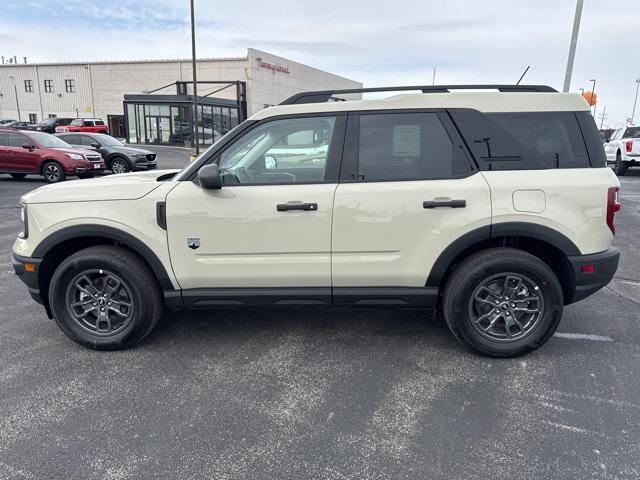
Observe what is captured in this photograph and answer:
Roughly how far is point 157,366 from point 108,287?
75 cm

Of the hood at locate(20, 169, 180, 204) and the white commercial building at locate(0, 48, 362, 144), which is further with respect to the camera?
the white commercial building at locate(0, 48, 362, 144)

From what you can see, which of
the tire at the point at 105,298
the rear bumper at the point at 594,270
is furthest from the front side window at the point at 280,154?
the rear bumper at the point at 594,270

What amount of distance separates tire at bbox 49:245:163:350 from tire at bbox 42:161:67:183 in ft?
38.7

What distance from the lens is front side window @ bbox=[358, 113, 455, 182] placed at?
3.35 meters

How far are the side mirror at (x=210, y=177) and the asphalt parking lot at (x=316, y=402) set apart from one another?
132 cm

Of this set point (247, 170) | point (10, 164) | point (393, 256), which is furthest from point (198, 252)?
point (10, 164)

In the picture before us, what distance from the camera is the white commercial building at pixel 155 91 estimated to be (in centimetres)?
3319

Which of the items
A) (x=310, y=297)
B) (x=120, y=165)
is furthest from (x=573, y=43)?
(x=120, y=165)

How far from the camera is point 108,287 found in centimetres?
360

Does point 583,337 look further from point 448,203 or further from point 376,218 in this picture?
point 376,218

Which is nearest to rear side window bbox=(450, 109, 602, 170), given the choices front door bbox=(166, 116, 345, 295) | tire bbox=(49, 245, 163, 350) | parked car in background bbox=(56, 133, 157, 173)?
front door bbox=(166, 116, 345, 295)

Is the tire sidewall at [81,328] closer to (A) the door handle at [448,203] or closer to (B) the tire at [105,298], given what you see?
(B) the tire at [105,298]

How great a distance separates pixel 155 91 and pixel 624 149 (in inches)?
1397

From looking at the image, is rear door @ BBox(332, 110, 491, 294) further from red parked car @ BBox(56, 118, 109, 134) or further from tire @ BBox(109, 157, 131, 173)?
red parked car @ BBox(56, 118, 109, 134)
